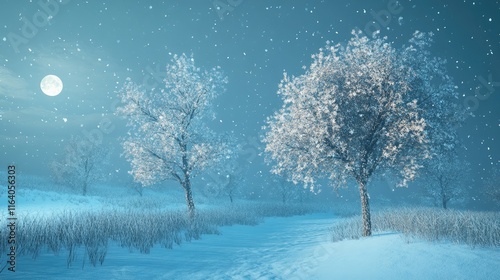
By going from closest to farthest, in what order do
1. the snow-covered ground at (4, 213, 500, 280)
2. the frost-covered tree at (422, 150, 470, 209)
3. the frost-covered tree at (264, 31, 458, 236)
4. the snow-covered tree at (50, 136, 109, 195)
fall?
1. the snow-covered ground at (4, 213, 500, 280)
2. the frost-covered tree at (264, 31, 458, 236)
3. the frost-covered tree at (422, 150, 470, 209)
4. the snow-covered tree at (50, 136, 109, 195)

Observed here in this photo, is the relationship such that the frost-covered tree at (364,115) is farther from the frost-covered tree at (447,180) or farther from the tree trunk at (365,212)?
the frost-covered tree at (447,180)

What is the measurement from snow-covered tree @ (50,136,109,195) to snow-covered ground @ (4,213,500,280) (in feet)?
144

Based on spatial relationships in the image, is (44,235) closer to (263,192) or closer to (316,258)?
(316,258)

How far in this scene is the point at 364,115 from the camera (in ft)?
39.6

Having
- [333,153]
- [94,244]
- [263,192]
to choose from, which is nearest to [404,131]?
[333,153]

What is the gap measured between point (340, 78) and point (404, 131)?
4.05 metres

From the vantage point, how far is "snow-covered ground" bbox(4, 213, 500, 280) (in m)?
6.07

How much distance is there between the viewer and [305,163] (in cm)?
1203

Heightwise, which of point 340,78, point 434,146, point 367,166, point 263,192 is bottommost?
point 263,192

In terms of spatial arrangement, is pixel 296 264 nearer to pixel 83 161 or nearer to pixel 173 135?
pixel 173 135

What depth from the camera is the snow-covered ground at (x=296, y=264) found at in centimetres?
607

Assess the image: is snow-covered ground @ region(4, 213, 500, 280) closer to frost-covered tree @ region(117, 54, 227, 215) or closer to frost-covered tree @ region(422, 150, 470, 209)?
frost-covered tree @ region(117, 54, 227, 215)

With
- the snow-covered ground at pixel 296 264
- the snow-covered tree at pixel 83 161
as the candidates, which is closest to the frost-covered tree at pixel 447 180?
the snow-covered ground at pixel 296 264

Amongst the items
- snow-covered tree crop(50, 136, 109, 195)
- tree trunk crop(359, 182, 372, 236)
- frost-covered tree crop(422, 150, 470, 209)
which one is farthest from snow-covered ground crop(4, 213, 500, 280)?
snow-covered tree crop(50, 136, 109, 195)
